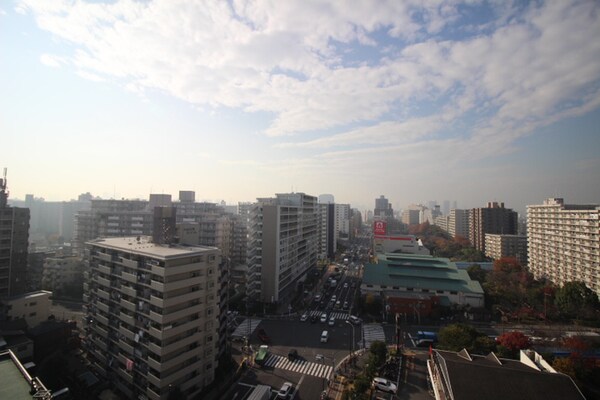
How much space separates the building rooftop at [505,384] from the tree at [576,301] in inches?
1236

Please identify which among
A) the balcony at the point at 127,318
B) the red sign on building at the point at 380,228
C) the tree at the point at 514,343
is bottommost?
the tree at the point at 514,343

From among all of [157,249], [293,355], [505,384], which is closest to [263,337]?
[293,355]

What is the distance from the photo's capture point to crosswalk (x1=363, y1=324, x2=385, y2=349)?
36.1 meters

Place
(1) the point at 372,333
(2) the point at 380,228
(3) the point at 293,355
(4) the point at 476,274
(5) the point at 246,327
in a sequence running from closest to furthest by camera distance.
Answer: (3) the point at 293,355 → (1) the point at 372,333 → (5) the point at 246,327 → (4) the point at 476,274 → (2) the point at 380,228

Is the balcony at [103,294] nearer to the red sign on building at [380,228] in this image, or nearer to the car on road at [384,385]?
the car on road at [384,385]

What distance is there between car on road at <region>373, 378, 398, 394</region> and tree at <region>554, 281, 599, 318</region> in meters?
33.4

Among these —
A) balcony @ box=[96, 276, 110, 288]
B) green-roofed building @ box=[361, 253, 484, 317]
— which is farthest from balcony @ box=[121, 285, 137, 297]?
green-roofed building @ box=[361, 253, 484, 317]

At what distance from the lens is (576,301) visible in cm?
4288

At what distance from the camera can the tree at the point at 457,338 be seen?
2834 cm

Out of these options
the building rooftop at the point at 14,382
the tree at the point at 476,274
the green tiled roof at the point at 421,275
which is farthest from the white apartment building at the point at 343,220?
the building rooftop at the point at 14,382

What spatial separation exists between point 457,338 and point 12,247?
54.6m

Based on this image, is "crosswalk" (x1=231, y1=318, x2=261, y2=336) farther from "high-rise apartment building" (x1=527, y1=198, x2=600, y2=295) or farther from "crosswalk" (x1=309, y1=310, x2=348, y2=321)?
"high-rise apartment building" (x1=527, y1=198, x2=600, y2=295)

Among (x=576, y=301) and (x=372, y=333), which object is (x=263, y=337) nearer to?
(x=372, y=333)

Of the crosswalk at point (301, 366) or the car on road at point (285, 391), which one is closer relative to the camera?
the car on road at point (285, 391)
